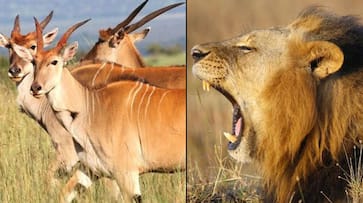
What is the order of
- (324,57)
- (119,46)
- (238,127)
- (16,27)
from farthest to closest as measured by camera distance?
1. (119,46)
2. (16,27)
3. (238,127)
4. (324,57)

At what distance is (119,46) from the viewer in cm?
514

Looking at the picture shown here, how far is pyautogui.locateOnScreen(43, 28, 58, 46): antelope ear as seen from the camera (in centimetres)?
503

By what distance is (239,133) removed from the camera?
4410 millimetres

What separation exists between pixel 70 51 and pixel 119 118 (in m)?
0.45

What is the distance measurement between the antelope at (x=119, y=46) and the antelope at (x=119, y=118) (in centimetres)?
13

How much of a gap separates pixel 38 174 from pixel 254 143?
54.0 inches

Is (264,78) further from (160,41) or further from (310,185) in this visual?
(160,41)

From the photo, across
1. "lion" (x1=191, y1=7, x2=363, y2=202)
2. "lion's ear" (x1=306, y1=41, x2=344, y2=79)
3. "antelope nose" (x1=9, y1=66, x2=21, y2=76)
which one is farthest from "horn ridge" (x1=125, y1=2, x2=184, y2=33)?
"lion's ear" (x1=306, y1=41, x2=344, y2=79)

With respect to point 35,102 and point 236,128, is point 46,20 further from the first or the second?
point 236,128

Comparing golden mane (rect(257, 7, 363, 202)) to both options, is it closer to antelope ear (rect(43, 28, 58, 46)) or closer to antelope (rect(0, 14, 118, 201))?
antelope (rect(0, 14, 118, 201))

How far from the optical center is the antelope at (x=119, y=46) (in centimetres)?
505

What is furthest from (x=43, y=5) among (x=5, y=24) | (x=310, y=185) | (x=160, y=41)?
(x=310, y=185)

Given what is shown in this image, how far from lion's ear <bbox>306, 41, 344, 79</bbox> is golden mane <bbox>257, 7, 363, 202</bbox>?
59 mm

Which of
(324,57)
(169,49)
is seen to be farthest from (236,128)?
(169,49)
